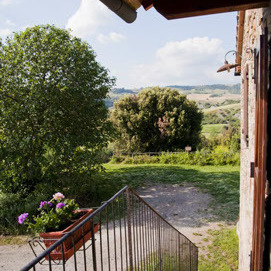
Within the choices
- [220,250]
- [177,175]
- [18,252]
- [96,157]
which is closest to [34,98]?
[96,157]

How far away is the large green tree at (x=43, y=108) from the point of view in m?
9.10

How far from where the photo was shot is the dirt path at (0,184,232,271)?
21.3 ft

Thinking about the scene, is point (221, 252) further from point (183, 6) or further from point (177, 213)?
point (183, 6)

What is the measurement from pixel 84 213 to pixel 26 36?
8.13 meters

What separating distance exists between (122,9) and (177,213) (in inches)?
322

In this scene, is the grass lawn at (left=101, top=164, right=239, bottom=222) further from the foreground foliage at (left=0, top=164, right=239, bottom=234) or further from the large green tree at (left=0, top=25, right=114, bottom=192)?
the large green tree at (left=0, top=25, right=114, bottom=192)

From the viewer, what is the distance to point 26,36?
387 inches

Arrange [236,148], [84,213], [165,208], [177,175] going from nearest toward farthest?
[84,213], [165,208], [177,175], [236,148]

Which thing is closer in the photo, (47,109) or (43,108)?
(47,109)

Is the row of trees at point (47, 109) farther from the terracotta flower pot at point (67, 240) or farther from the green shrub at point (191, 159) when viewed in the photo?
the green shrub at point (191, 159)

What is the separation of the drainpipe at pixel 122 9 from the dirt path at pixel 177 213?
572 centimetres

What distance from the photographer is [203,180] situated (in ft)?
42.8

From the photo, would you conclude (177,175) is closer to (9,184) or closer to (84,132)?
(84,132)

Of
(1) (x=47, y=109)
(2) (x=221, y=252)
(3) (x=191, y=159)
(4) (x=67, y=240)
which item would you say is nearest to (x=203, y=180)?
(3) (x=191, y=159)
